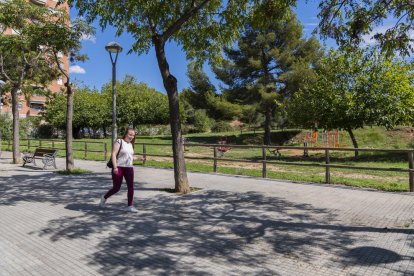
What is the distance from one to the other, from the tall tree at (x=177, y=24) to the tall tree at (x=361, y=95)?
9.61m

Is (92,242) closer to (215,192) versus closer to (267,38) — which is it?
(215,192)

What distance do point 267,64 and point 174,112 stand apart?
2598 cm

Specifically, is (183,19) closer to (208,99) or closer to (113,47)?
(113,47)

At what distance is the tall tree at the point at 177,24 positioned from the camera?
8.62 metres

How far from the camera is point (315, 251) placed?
4.92m

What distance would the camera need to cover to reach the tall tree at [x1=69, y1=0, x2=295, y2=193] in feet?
28.3

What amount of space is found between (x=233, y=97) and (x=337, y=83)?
1512 centimetres

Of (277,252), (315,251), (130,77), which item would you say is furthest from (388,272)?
(130,77)

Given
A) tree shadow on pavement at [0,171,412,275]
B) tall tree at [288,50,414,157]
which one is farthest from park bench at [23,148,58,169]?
tall tree at [288,50,414,157]

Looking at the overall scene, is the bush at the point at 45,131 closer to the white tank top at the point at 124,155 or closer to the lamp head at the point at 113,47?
the lamp head at the point at 113,47

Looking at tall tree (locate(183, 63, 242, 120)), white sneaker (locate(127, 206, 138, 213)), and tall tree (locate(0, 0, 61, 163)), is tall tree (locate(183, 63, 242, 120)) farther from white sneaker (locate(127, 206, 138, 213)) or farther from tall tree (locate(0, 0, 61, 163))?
white sneaker (locate(127, 206, 138, 213))

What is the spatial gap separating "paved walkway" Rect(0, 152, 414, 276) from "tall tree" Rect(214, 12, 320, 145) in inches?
910

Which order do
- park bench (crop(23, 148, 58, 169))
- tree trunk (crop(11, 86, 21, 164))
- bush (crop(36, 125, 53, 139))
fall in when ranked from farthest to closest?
bush (crop(36, 125, 53, 139))
tree trunk (crop(11, 86, 21, 164))
park bench (crop(23, 148, 58, 169))

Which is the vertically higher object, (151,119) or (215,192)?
(151,119)
